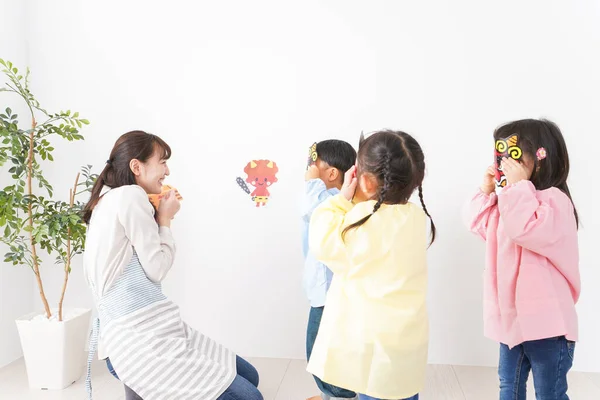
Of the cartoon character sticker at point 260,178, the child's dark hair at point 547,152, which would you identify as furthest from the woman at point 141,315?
the child's dark hair at point 547,152

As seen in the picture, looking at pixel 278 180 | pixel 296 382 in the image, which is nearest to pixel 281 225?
pixel 278 180

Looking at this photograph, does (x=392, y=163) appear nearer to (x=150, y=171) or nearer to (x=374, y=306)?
(x=374, y=306)

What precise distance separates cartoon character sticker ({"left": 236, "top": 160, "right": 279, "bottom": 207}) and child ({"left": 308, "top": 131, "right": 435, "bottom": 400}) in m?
1.26

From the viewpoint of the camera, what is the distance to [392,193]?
1.40 meters

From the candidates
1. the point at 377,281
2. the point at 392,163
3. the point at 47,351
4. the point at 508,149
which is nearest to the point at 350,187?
the point at 392,163

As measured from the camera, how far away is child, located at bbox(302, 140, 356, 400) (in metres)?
1.95

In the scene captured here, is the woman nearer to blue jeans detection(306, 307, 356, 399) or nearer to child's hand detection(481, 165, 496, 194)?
blue jeans detection(306, 307, 356, 399)

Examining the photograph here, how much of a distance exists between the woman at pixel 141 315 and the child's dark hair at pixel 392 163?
644 mm

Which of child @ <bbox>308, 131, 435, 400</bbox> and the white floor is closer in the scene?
child @ <bbox>308, 131, 435, 400</bbox>

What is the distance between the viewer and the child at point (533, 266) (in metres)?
1.59

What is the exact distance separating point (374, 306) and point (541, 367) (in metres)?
0.63

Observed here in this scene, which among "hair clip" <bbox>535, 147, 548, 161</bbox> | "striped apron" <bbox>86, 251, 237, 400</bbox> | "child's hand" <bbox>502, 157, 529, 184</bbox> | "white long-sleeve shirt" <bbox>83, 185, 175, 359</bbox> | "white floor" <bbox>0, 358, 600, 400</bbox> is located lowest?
"white floor" <bbox>0, 358, 600, 400</bbox>

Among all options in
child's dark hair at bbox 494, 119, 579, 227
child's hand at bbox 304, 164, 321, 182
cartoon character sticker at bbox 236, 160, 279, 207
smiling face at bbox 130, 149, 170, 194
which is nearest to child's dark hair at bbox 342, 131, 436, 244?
child's dark hair at bbox 494, 119, 579, 227

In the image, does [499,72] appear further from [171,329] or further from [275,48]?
[171,329]
